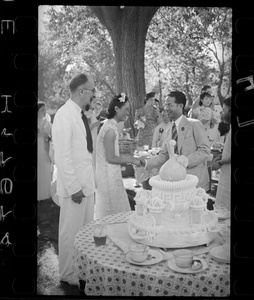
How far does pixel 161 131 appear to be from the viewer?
2711 mm

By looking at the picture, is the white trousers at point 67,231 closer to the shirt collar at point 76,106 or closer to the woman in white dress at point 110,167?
the woman in white dress at point 110,167

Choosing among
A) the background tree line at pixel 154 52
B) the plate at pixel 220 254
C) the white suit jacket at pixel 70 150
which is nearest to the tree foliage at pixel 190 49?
the background tree line at pixel 154 52

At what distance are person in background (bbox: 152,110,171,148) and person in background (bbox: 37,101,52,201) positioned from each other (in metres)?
0.79

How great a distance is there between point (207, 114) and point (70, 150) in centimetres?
101

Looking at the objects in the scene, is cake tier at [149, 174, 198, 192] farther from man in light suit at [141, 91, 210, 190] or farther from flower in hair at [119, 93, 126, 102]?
flower in hair at [119, 93, 126, 102]

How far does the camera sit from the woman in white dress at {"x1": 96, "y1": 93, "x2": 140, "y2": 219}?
9.36 ft

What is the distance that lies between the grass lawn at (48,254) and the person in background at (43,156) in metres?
0.08

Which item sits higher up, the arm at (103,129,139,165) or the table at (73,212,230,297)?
the arm at (103,129,139,165)

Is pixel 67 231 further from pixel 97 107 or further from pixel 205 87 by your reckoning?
pixel 205 87

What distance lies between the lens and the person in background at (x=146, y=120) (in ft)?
8.94

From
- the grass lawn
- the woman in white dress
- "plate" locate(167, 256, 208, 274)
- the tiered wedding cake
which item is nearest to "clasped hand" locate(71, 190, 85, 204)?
the grass lawn

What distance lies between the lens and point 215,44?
2566 millimetres
